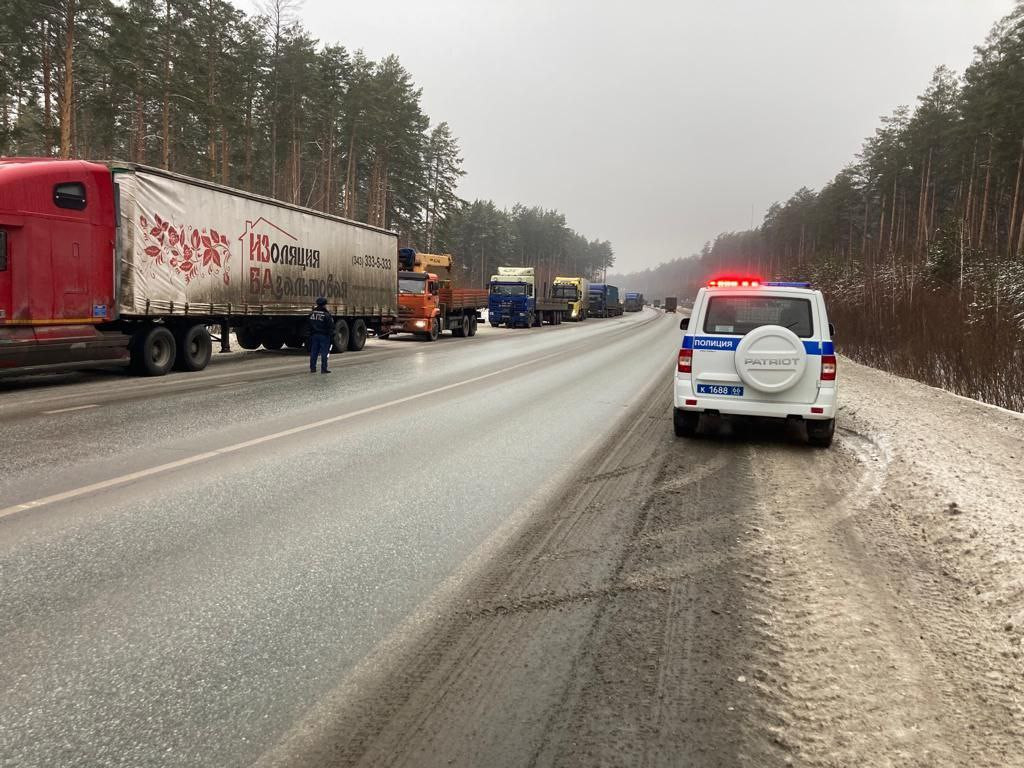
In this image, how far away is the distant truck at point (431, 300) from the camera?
88.7 feet

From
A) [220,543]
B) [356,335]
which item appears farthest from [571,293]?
[220,543]

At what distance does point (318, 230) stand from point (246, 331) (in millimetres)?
3658

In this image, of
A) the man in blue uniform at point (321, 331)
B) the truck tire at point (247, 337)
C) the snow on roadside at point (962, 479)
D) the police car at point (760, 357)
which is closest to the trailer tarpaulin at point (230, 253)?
the truck tire at point (247, 337)

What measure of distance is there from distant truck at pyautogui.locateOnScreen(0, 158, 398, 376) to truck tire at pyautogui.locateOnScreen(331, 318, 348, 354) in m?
0.86

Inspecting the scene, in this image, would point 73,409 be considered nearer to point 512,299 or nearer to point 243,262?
point 243,262

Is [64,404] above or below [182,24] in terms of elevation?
below

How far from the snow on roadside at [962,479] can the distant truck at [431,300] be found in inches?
708

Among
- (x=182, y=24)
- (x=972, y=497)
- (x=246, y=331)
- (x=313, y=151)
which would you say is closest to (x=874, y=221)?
(x=313, y=151)

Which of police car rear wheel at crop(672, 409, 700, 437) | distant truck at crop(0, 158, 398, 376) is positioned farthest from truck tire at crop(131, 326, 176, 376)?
police car rear wheel at crop(672, 409, 700, 437)

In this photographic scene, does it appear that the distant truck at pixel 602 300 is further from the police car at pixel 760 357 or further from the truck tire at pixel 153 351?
the police car at pixel 760 357

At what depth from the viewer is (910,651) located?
10.6 feet

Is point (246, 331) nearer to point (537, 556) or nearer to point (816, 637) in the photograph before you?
point (537, 556)

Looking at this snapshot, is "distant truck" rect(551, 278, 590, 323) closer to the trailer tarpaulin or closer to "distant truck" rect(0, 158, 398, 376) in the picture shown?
the trailer tarpaulin

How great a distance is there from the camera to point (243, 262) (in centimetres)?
1652
